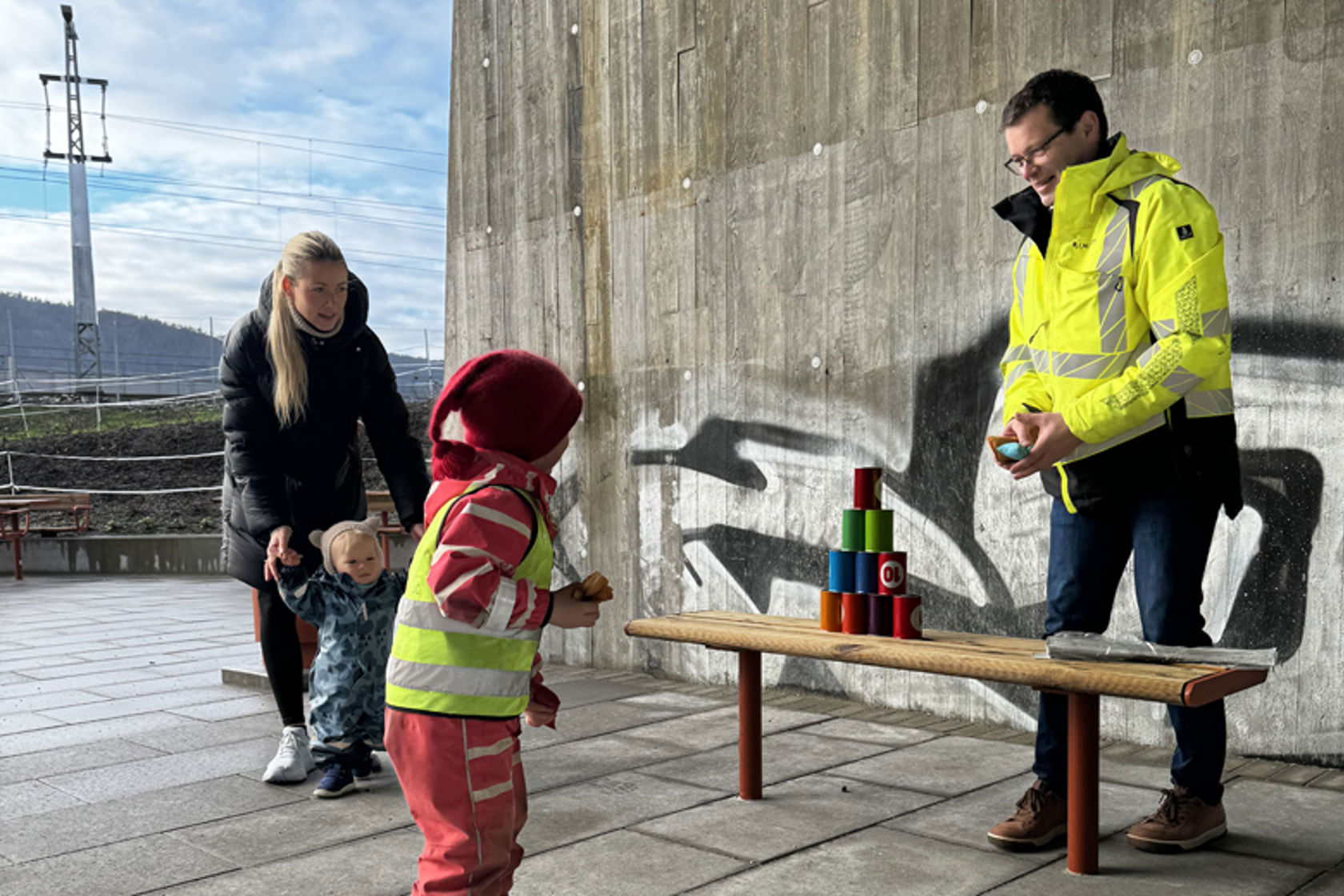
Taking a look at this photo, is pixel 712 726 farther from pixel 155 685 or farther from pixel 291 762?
pixel 155 685

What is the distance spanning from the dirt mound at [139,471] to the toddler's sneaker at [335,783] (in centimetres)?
1223

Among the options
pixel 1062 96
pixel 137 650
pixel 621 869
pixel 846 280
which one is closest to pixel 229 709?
pixel 137 650

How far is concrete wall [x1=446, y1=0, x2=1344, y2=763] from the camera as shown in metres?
3.75

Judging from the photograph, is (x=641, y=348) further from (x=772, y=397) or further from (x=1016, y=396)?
(x=1016, y=396)

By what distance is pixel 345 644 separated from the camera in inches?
151

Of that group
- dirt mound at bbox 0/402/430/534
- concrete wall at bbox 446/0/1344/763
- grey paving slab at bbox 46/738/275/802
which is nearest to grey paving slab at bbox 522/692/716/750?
concrete wall at bbox 446/0/1344/763

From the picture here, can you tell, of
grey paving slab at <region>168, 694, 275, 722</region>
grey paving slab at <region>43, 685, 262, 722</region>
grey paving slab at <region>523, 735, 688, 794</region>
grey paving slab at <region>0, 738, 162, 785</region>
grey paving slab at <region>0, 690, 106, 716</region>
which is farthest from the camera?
grey paving slab at <region>0, 690, 106, 716</region>

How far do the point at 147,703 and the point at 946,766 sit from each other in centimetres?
370

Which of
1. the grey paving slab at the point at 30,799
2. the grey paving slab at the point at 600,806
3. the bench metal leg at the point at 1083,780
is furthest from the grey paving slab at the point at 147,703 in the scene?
the bench metal leg at the point at 1083,780

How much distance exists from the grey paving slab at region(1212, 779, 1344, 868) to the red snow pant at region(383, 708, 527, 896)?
1926 millimetres

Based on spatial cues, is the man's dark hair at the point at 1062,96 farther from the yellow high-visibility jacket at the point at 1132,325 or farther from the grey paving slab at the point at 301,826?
the grey paving slab at the point at 301,826

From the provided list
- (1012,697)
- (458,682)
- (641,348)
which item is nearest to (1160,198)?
(458,682)

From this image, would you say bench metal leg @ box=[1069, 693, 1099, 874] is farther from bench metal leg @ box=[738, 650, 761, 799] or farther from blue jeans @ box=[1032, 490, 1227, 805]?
bench metal leg @ box=[738, 650, 761, 799]

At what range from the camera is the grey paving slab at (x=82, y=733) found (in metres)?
4.68
